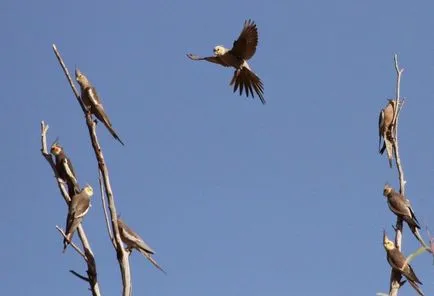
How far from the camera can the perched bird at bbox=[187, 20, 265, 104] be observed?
1044cm

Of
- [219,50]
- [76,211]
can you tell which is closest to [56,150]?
[76,211]

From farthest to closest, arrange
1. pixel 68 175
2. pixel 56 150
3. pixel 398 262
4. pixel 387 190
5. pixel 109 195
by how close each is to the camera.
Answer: pixel 387 190
pixel 56 150
pixel 68 175
pixel 398 262
pixel 109 195

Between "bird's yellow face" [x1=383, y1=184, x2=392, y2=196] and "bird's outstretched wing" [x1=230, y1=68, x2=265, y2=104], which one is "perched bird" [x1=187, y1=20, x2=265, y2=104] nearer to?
"bird's outstretched wing" [x1=230, y1=68, x2=265, y2=104]

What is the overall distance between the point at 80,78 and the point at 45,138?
238cm

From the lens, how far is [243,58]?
1065cm

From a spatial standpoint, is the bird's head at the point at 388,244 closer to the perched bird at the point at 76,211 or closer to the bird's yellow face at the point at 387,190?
the bird's yellow face at the point at 387,190

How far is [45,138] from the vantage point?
5.89 meters

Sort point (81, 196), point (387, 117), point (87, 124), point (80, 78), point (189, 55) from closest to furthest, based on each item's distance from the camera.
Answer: point (87, 124) < point (81, 196) < point (80, 78) < point (387, 117) < point (189, 55)

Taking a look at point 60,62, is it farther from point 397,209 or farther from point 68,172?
point 397,209

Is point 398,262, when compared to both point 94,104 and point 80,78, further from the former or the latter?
point 80,78

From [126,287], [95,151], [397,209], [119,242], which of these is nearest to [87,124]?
[95,151]

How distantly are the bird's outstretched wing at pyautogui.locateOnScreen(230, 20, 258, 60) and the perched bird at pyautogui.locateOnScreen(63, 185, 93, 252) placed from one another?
4.47 metres

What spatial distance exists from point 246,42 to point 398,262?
198 inches

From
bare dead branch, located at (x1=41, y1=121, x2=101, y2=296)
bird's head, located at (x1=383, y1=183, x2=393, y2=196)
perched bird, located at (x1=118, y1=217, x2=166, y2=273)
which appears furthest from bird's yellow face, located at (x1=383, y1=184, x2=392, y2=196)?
bare dead branch, located at (x1=41, y1=121, x2=101, y2=296)
